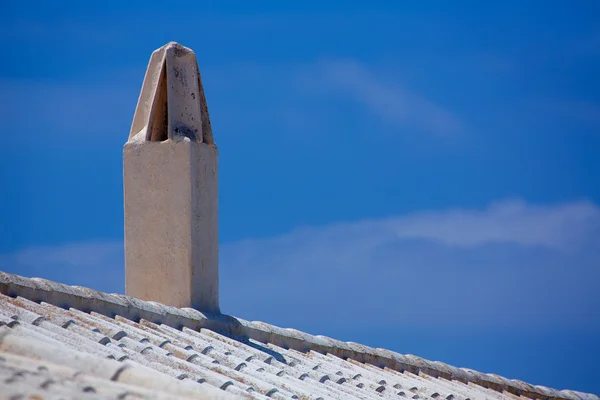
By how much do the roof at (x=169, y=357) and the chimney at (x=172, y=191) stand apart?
0.58m

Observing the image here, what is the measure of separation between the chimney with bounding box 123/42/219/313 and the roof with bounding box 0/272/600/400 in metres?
0.58

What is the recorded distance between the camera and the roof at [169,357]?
16.3 ft

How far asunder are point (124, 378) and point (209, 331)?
346cm

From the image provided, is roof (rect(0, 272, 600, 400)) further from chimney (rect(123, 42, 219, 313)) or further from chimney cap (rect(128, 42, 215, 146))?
chimney cap (rect(128, 42, 215, 146))

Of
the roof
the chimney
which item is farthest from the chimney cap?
the roof

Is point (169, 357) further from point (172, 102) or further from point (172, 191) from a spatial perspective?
point (172, 102)

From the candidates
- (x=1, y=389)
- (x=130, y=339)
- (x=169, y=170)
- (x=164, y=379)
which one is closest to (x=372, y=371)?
(x=169, y=170)

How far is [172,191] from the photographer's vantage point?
9258mm

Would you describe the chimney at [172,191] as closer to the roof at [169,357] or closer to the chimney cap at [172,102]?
the chimney cap at [172,102]

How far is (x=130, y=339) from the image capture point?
6746 millimetres

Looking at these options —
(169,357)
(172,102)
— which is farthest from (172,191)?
(169,357)

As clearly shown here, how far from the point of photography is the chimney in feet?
30.1

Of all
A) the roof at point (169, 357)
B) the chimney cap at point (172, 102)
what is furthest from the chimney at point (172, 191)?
the roof at point (169, 357)

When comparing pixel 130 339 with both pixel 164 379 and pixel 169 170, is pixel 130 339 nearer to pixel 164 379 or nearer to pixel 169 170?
pixel 164 379
